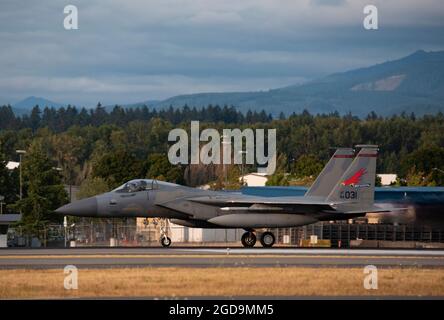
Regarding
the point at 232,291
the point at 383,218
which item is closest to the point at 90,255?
the point at 232,291

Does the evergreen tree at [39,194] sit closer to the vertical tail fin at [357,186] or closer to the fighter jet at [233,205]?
the fighter jet at [233,205]

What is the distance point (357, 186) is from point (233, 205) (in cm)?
513

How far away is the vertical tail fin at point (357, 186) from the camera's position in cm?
3891

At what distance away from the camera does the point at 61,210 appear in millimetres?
37375

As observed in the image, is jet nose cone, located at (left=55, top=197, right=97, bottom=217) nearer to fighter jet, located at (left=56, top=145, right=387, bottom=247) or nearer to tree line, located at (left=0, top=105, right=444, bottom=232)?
fighter jet, located at (left=56, top=145, right=387, bottom=247)

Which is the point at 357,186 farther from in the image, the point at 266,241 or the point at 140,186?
the point at 140,186

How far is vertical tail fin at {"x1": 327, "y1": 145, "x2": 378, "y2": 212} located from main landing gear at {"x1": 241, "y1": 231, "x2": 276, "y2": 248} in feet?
9.68

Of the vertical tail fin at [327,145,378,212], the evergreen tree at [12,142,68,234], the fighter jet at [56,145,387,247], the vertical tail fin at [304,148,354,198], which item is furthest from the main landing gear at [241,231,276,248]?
the evergreen tree at [12,142,68,234]

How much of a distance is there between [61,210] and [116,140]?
112311 millimetres

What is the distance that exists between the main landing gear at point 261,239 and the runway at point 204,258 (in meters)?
3.50

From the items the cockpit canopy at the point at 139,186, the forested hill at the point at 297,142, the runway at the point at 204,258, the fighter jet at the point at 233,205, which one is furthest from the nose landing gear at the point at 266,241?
the forested hill at the point at 297,142

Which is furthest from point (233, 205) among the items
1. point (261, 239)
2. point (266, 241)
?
point (266, 241)

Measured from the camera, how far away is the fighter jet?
1489 inches
